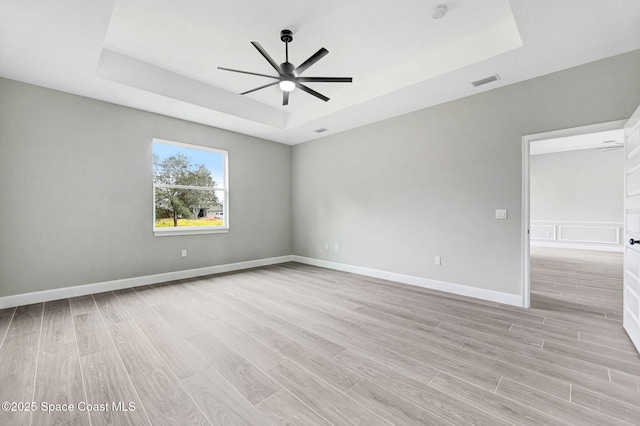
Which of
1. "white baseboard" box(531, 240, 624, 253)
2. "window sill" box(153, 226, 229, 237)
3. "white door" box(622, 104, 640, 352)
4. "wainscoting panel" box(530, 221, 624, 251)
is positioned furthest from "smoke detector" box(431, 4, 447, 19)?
"white baseboard" box(531, 240, 624, 253)

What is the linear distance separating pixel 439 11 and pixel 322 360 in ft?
10.7

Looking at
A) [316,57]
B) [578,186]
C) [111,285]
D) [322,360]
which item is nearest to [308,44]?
[316,57]

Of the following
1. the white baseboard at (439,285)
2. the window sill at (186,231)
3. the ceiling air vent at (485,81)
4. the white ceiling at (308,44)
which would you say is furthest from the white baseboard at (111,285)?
the ceiling air vent at (485,81)

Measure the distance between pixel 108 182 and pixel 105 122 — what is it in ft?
2.86

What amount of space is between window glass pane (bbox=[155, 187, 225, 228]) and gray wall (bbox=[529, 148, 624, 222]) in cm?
918

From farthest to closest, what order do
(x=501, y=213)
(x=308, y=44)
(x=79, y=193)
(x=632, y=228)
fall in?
(x=79, y=193)
(x=501, y=213)
(x=308, y=44)
(x=632, y=228)

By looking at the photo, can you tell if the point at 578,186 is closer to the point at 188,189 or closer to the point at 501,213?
the point at 501,213

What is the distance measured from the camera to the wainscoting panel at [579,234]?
7.20 meters

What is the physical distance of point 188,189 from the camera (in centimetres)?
492

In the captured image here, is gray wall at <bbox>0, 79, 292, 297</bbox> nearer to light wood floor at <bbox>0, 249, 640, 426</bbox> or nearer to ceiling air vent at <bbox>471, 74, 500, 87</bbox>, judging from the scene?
light wood floor at <bbox>0, 249, 640, 426</bbox>

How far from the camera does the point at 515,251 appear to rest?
3.38 m

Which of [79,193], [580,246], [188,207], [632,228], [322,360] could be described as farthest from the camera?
[580,246]

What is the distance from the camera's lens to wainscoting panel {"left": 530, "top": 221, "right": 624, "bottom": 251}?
720 centimetres

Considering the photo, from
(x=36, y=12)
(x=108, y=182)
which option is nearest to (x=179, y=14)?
(x=36, y=12)
